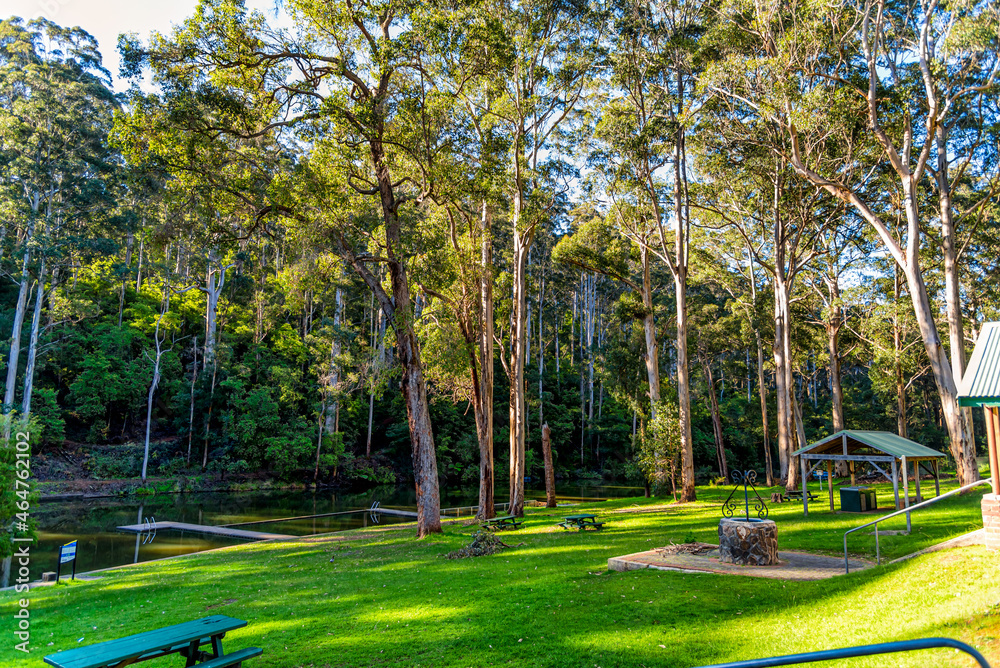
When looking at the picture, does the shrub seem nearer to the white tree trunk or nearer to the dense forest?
the dense forest

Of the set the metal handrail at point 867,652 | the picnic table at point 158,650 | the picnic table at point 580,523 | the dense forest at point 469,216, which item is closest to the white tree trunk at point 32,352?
the dense forest at point 469,216

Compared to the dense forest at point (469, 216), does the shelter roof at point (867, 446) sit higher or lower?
lower

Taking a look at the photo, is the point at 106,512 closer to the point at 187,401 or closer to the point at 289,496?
the point at 289,496

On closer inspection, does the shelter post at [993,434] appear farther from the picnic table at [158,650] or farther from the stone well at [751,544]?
the picnic table at [158,650]

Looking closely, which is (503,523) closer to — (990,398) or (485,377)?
(485,377)

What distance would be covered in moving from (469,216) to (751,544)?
1238cm

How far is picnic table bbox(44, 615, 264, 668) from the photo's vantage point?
4473 mm

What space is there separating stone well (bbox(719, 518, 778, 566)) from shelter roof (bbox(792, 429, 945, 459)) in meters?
7.14

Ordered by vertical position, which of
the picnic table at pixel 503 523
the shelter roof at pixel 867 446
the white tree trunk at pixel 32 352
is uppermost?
the white tree trunk at pixel 32 352

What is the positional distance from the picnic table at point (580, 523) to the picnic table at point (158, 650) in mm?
10850

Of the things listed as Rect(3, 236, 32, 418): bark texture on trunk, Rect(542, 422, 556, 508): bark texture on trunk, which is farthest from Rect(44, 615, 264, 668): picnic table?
Rect(3, 236, 32, 418): bark texture on trunk

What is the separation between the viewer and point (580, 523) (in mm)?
15344

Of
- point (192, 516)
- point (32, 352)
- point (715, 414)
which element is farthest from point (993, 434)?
point (32, 352)

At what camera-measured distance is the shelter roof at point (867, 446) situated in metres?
14.9
